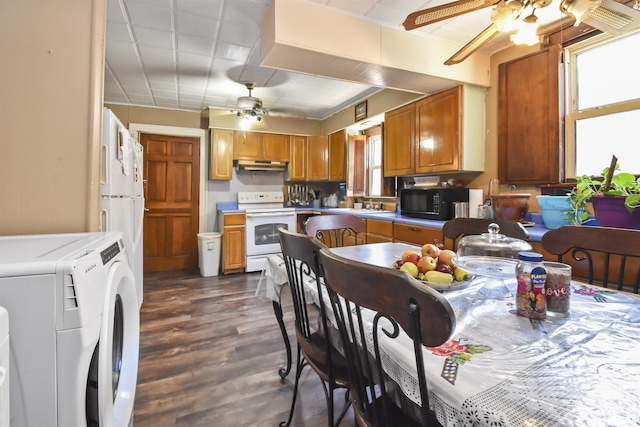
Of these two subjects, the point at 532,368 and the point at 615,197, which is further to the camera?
the point at 615,197

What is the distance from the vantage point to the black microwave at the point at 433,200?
2684 millimetres

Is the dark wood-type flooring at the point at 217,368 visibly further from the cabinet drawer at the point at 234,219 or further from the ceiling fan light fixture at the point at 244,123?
the ceiling fan light fixture at the point at 244,123

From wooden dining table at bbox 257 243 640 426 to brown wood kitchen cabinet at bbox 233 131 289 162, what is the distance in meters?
4.14

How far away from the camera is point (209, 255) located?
4.09 m

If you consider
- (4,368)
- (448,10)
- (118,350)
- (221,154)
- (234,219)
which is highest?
(448,10)

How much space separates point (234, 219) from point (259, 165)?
1005mm

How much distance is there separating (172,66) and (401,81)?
7.39ft

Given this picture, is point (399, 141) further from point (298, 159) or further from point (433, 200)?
point (298, 159)

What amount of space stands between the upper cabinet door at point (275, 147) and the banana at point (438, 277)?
400 cm

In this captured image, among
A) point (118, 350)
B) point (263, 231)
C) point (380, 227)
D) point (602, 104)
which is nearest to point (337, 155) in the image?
point (263, 231)

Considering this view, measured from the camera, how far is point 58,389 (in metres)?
0.71

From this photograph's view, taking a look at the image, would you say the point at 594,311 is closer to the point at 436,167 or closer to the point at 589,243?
the point at 589,243

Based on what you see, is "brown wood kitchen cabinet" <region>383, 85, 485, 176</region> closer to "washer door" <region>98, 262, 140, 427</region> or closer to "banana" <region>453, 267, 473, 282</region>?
"banana" <region>453, 267, 473, 282</region>

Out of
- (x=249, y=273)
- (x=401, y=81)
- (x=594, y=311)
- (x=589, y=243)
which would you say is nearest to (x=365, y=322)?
(x=594, y=311)
